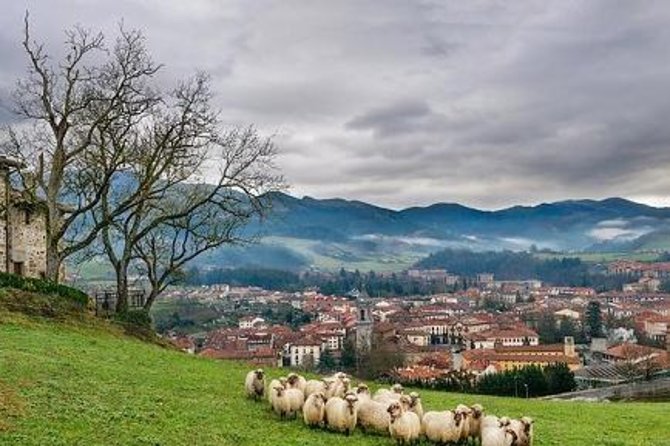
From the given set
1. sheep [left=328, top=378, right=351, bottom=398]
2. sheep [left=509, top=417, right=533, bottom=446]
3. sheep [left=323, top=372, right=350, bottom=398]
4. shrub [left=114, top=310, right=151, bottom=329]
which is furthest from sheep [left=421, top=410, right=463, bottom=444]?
shrub [left=114, top=310, right=151, bottom=329]

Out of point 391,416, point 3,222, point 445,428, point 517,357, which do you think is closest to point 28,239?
point 3,222

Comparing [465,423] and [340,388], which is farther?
[340,388]

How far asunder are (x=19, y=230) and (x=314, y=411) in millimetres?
24788

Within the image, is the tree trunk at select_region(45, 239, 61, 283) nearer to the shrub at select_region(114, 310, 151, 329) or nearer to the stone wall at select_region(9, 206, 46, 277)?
the shrub at select_region(114, 310, 151, 329)

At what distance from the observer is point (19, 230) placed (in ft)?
113

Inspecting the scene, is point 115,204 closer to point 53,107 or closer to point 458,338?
point 53,107

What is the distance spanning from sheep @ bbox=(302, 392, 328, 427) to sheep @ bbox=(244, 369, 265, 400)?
9.64ft

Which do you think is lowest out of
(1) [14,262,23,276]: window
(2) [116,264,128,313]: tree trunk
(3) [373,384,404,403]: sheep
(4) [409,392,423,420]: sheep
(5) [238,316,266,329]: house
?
(5) [238,316,266,329]: house

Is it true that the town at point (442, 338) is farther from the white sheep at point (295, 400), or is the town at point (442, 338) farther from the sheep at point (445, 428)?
the sheep at point (445, 428)

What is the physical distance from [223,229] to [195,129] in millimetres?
5784

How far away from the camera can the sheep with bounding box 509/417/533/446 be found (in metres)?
12.8

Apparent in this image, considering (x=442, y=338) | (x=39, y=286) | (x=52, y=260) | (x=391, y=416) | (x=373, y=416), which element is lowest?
(x=442, y=338)

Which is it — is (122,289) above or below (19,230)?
below

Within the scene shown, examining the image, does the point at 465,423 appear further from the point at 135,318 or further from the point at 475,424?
the point at 135,318
